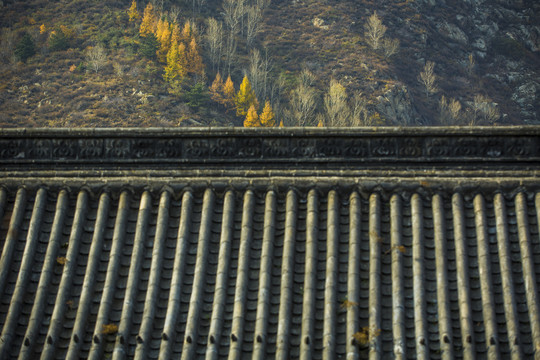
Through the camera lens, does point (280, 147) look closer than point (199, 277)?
No

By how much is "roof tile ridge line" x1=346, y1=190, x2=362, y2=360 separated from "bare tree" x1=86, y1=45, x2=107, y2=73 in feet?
415

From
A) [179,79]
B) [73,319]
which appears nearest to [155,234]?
[73,319]

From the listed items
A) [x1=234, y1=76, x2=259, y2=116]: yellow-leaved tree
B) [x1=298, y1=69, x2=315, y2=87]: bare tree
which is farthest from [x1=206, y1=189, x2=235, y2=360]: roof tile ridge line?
[x1=298, y1=69, x2=315, y2=87]: bare tree

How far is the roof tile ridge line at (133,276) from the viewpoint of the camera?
31.2ft

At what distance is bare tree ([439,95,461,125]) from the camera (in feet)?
465

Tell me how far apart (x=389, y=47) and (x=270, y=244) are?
14412cm

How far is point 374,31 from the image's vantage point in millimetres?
153250

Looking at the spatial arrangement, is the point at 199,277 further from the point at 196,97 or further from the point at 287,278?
the point at 196,97

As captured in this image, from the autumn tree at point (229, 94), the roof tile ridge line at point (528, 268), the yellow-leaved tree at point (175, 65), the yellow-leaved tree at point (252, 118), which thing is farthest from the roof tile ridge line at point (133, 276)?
the autumn tree at point (229, 94)

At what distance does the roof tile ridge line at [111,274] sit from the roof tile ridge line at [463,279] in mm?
3566

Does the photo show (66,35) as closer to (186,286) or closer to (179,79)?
(179,79)

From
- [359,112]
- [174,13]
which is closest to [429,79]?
[359,112]

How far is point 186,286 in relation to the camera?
1006 centimetres

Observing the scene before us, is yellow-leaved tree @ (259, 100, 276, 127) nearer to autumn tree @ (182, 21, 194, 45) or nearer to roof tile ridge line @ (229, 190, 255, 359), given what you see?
autumn tree @ (182, 21, 194, 45)
